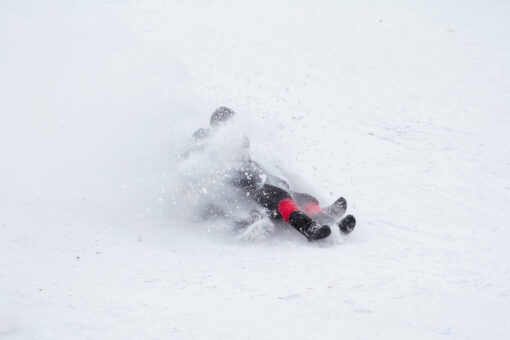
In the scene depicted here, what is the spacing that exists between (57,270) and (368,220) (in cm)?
268

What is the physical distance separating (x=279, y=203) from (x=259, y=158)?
115 centimetres

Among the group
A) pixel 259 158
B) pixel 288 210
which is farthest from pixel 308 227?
pixel 259 158

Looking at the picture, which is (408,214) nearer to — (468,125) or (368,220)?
(368,220)

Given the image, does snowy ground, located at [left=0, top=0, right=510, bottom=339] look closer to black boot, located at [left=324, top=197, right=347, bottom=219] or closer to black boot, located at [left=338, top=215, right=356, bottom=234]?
black boot, located at [left=338, top=215, right=356, bottom=234]

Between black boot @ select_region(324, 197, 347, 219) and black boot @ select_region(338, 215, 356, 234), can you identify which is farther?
black boot @ select_region(324, 197, 347, 219)

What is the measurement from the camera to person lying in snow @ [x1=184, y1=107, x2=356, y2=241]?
14.0ft

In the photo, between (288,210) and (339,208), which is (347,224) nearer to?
(339,208)

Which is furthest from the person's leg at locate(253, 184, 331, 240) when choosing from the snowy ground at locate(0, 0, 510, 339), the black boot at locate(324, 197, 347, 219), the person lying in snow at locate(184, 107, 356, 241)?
the black boot at locate(324, 197, 347, 219)

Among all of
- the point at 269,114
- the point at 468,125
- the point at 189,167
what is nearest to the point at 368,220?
the point at 189,167

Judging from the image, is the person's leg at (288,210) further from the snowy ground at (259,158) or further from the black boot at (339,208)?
the black boot at (339,208)

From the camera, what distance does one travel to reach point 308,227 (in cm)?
423

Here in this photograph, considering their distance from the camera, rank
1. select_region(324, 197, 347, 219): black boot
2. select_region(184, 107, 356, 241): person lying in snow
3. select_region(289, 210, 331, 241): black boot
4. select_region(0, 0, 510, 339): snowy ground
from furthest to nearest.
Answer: select_region(324, 197, 347, 219): black boot
select_region(184, 107, 356, 241): person lying in snow
select_region(289, 210, 331, 241): black boot
select_region(0, 0, 510, 339): snowy ground

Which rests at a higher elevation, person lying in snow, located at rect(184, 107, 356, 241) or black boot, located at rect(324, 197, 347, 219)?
black boot, located at rect(324, 197, 347, 219)

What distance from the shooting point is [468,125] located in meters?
7.48
